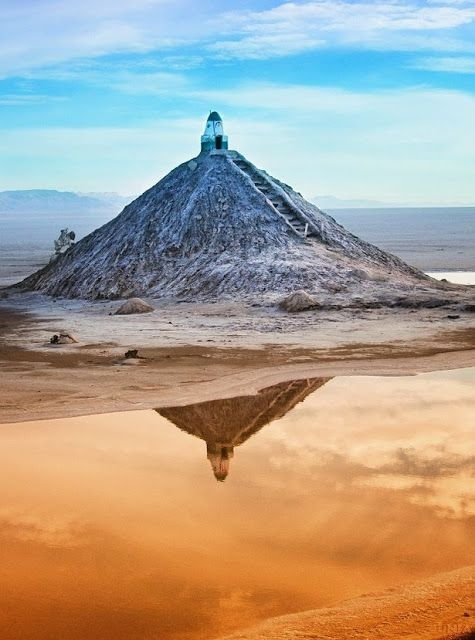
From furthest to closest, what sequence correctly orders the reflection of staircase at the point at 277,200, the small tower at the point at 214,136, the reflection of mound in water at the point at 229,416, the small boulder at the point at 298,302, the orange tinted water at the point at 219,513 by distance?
the small tower at the point at 214,136
the reflection of staircase at the point at 277,200
the small boulder at the point at 298,302
the reflection of mound in water at the point at 229,416
the orange tinted water at the point at 219,513

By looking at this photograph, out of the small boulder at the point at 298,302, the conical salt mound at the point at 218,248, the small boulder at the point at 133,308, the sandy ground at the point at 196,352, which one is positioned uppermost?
the conical salt mound at the point at 218,248

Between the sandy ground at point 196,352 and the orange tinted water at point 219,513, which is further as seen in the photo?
the sandy ground at point 196,352

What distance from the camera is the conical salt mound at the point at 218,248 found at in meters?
35.7

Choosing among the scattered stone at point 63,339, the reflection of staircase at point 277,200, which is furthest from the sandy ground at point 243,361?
the reflection of staircase at point 277,200

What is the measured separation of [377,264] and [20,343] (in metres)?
19.4

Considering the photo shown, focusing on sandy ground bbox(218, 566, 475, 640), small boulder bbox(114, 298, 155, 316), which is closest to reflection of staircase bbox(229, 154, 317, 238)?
small boulder bbox(114, 298, 155, 316)

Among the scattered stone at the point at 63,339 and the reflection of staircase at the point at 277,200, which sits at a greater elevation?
the reflection of staircase at the point at 277,200

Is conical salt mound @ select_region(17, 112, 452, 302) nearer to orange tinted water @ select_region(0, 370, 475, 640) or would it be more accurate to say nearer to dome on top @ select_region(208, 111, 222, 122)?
dome on top @ select_region(208, 111, 222, 122)

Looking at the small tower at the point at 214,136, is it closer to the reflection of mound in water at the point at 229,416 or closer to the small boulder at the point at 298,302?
the small boulder at the point at 298,302

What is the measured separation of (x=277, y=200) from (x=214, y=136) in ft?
14.9

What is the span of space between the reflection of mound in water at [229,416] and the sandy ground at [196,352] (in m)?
0.51

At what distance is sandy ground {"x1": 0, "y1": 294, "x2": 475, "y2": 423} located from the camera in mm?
17797

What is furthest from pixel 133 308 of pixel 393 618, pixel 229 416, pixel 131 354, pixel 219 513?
pixel 393 618

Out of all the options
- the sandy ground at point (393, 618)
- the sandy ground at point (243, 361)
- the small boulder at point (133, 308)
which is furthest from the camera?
the small boulder at point (133, 308)
